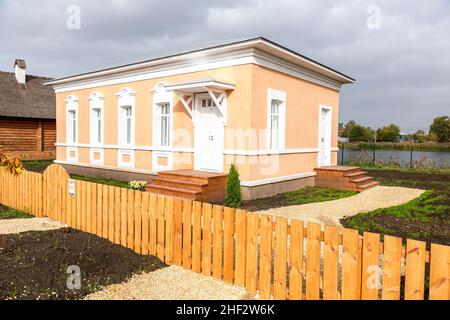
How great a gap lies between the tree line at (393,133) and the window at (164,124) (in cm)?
3553

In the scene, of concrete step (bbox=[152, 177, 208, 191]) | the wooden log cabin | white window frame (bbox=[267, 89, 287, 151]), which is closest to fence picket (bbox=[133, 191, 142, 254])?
concrete step (bbox=[152, 177, 208, 191])

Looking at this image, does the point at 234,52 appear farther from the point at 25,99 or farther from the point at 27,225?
the point at 25,99

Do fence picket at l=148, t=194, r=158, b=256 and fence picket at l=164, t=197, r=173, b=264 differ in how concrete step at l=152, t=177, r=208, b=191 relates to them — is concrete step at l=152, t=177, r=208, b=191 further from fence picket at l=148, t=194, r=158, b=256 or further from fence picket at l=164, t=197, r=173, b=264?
fence picket at l=164, t=197, r=173, b=264

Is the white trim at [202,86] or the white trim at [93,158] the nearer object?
the white trim at [202,86]

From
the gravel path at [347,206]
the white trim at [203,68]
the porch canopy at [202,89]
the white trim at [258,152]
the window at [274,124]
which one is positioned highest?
the white trim at [203,68]

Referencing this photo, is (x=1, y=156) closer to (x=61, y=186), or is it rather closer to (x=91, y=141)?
(x=61, y=186)

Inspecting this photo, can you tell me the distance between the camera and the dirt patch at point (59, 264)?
4156mm

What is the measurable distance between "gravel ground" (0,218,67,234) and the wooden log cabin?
16.9m

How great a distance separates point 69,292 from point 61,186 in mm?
3914

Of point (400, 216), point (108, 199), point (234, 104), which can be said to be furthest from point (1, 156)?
point (400, 216)

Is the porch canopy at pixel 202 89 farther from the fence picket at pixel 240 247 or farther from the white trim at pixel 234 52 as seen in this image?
the fence picket at pixel 240 247

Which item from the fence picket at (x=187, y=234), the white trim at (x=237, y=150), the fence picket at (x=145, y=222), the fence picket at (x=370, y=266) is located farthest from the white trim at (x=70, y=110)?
the fence picket at (x=370, y=266)

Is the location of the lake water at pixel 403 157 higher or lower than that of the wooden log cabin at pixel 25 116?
lower

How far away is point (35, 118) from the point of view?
23.8m
